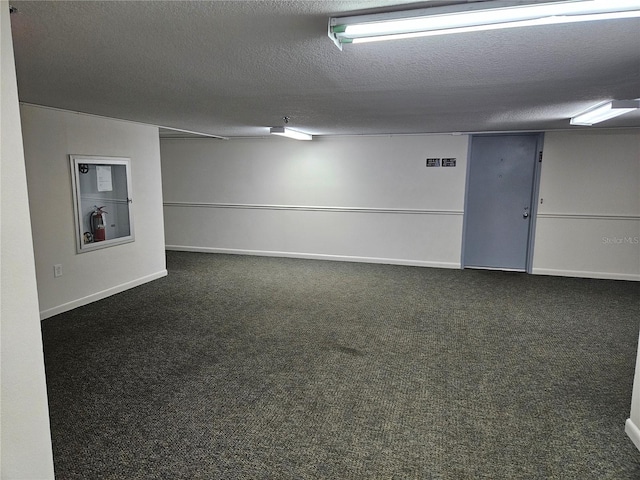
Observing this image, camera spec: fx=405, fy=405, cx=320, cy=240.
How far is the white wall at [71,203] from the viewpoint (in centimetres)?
407

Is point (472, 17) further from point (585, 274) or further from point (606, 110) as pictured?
point (585, 274)

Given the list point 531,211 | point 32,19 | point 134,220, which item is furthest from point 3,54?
point 531,211

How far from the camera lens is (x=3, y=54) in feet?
4.15

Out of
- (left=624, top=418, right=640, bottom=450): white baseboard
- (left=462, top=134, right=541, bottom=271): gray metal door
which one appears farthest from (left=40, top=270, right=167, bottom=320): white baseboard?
(left=624, top=418, right=640, bottom=450): white baseboard

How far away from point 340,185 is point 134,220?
10.9 ft

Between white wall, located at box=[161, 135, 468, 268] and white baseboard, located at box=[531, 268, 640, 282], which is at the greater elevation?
white wall, located at box=[161, 135, 468, 268]

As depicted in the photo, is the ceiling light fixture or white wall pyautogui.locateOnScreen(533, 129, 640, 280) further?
white wall pyautogui.locateOnScreen(533, 129, 640, 280)

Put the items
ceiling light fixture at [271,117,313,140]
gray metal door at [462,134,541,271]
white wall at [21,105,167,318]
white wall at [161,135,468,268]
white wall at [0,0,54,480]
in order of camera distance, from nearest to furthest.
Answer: white wall at [0,0,54,480] < white wall at [21,105,167,318] < ceiling light fixture at [271,117,313,140] < gray metal door at [462,134,541,271] < white wall at [161,135,468,268]

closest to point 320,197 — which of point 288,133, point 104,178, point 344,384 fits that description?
point 288,133

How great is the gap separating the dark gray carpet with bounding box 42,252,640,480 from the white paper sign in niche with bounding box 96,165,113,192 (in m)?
1.34

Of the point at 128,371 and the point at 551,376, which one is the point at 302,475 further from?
the point at 551,376

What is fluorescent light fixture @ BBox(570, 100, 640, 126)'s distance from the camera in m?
3.35

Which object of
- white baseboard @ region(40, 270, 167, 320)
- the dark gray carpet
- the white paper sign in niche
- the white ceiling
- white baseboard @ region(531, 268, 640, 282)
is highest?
the white ceiling

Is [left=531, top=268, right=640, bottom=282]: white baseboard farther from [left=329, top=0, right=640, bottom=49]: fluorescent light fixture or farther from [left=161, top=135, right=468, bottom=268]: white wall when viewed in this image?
[left=329, top=0, right=640, bottom=49]: fluorescent light fixture
